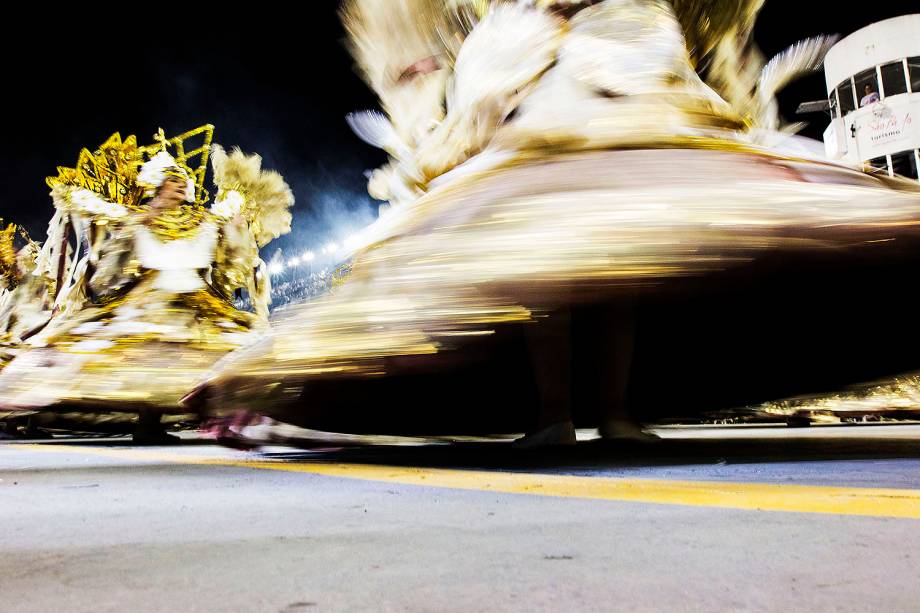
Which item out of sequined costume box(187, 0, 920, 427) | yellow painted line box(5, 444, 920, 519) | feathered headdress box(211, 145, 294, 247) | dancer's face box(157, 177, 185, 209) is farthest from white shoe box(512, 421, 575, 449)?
dancer's face box(157, 177, 185, 209)

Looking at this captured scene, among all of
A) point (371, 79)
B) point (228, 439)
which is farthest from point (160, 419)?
point (371, 79)

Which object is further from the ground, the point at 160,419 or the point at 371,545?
the point at 160,419

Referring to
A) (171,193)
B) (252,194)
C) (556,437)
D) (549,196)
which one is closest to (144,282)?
(171,193)

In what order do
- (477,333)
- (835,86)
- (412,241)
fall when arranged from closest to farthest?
(477,333)
(412,241)
(835,86)

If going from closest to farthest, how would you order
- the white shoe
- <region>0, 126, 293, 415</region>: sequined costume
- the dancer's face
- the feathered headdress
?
the white shoe
<region>0, 126, 293, 415</region>: sequined costume
the dancer's face
the feathered headdress

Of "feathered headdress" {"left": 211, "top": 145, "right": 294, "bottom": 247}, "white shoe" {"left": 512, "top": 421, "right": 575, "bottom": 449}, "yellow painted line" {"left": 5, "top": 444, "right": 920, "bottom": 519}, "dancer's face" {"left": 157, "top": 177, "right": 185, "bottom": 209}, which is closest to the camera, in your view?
"yellow painted line" {"left": 5, "top": 444, "right": 920, "bottom": 519}

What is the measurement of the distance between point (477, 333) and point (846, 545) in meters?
1.33

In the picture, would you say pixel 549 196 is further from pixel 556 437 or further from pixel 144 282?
pixel 144 282

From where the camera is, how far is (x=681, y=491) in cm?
132

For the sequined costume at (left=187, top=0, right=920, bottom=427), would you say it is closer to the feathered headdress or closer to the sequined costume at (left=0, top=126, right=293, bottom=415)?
the sequined costume at (left=0, top=126, right=293, bottom=415)

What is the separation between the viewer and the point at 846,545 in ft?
2.55

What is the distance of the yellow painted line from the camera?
108 centimetres

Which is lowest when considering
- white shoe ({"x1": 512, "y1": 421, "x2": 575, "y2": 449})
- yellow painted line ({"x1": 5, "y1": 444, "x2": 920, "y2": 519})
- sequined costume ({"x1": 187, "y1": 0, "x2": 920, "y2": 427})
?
yellow painted line ({"x1": 5, "y1": 444, "x2": 920, "y2": 519})

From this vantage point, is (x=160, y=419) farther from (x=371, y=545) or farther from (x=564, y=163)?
(x=371, y=545)
